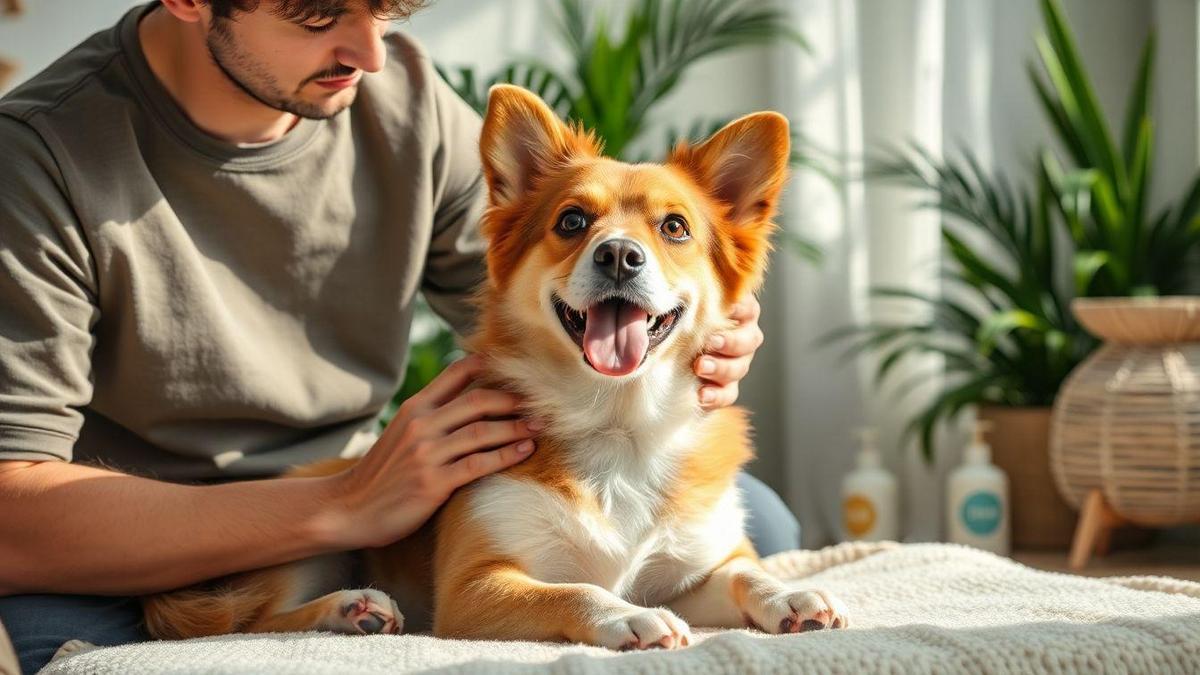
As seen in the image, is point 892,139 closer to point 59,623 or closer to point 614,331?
point 614,331

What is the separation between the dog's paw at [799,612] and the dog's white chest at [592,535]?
0.14 metres

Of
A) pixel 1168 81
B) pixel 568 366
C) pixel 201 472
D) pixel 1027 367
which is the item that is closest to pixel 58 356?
pixel 201 472

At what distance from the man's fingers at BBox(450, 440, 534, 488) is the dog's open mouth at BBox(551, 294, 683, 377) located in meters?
0.15

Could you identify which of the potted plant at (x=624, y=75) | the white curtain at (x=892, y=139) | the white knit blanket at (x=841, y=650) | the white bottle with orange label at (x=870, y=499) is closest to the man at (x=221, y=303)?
the white knit blanket at (x=841, y=650)

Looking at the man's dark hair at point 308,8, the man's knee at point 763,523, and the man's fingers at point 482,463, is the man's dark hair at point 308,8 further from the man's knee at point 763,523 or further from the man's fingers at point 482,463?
the man's knee at point 763,523

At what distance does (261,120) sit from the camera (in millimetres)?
1890

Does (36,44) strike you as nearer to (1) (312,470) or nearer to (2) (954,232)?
(1) (312,470)

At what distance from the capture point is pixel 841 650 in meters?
1.18

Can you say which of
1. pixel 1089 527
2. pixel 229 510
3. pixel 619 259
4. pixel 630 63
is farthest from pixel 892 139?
pixel 229 510

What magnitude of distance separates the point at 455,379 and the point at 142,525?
0.44 metres

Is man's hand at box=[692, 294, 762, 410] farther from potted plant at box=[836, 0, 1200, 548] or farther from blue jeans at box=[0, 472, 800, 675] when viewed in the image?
potted plant at box=[836, 0, 1200, 548]

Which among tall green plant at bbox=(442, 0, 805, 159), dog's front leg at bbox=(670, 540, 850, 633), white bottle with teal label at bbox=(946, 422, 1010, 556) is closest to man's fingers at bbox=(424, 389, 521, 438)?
dog's front leg at bbox=(670, 540, 850, 633)

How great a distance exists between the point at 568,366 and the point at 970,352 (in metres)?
2.55

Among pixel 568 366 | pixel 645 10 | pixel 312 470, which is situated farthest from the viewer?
pixel 645 10
